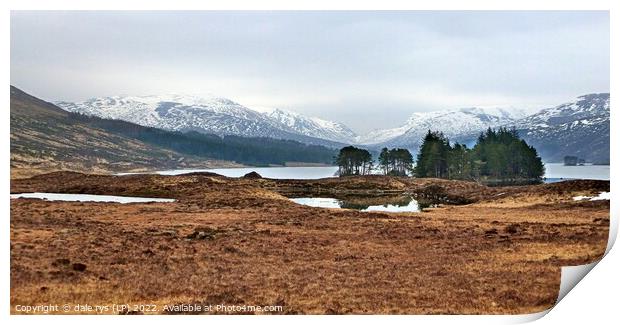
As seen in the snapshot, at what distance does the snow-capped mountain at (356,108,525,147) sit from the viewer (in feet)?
78.9

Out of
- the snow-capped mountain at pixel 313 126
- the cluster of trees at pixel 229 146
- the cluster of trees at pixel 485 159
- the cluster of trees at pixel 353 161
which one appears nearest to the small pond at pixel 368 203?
the cluster of trees at pixel 485 159

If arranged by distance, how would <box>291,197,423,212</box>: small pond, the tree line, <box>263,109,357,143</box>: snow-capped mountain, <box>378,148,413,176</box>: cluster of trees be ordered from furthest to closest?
1. <box>291,197,423,212</box>: small pond
2. <box>378,148,413,176</box>: cluster of trees
3. the tree line
4. <box>263,109,357,143</box>: snow-capped mountain

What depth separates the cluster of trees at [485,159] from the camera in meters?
29.2

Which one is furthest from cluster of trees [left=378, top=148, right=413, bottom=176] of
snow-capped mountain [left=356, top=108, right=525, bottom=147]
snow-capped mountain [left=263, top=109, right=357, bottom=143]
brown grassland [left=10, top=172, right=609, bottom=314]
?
snow-capped mountain [left=263, top=109, right=357, bottom=143]

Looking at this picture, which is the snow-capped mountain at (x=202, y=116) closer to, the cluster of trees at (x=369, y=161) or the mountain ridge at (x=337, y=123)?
the mountain ridge at (x=337, y=123)

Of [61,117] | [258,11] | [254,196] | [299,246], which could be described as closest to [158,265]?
[299,246]

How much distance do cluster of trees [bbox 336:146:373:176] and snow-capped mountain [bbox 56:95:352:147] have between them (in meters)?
1.61

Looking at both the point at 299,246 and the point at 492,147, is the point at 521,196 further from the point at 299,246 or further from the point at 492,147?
→ the point at 299,246

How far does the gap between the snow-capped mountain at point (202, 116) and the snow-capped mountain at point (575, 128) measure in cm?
938

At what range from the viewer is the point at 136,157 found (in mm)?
26312

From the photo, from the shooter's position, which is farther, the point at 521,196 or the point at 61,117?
the point at 521,196

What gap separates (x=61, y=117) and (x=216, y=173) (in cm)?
1085

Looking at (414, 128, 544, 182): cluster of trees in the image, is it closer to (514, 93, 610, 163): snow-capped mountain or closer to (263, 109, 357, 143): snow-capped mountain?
(514, 93, 610, 163): snow-capped mountain

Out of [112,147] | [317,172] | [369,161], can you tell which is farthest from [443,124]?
[112,147]
